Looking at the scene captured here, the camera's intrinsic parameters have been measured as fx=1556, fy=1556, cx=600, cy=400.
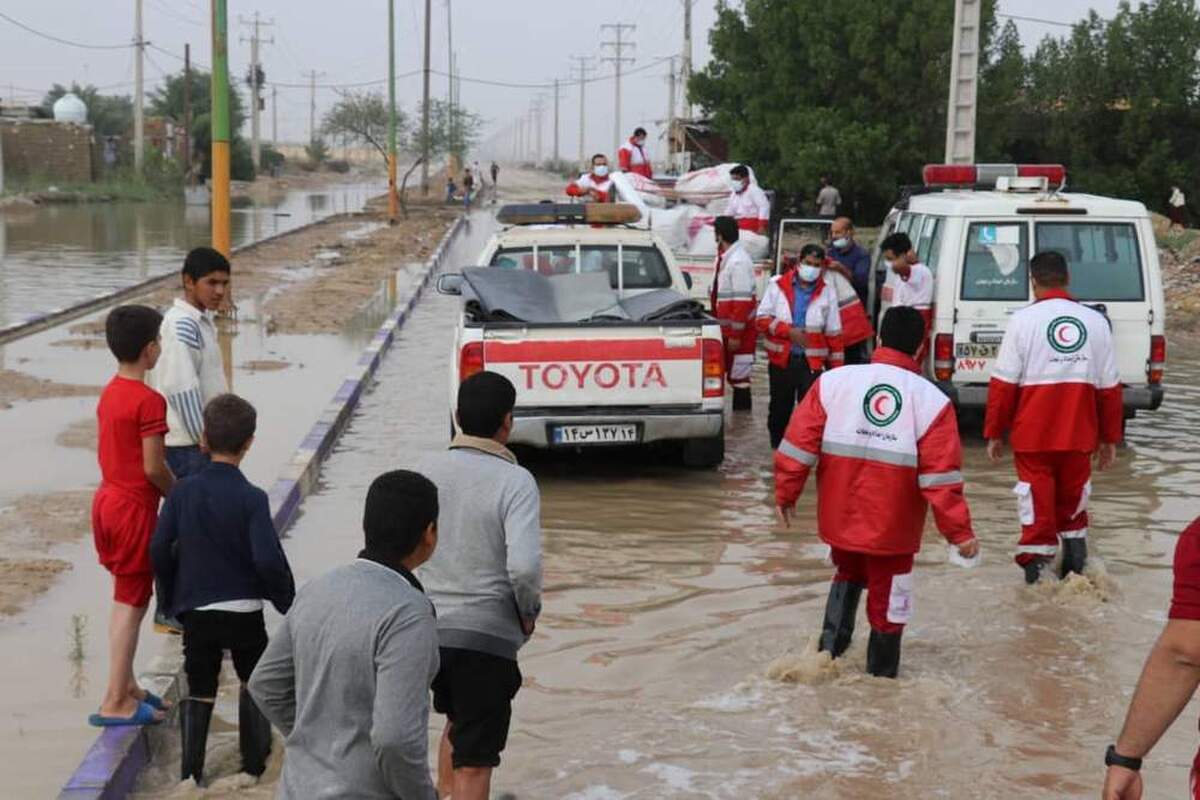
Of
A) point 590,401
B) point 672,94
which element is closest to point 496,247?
point 590,401

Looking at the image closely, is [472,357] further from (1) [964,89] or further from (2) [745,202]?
(1) [964,89]

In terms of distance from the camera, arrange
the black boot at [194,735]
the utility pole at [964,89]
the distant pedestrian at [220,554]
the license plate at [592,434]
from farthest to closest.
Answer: the utility pole at [964,89] → the license plate at [592,434] → the black boot at [194,735] → the distant pedestrian at [220,554]

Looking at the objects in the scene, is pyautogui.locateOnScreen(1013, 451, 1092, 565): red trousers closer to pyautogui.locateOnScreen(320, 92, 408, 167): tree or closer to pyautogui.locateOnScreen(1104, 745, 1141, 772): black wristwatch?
pyautogui.locateOnScreen(1104, 745, 1141, 772): black wristwatch

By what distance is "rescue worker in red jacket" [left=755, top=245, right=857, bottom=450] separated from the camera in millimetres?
11367

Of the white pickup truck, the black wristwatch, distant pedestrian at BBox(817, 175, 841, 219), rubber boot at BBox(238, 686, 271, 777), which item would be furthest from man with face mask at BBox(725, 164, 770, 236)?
the black wristwatch

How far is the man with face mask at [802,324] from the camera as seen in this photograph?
37.3ft

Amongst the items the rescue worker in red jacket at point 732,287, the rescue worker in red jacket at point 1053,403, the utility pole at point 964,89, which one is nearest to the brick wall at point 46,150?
the utility pole at point 964,89

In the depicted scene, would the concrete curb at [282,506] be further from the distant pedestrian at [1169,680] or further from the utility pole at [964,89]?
the utility pole at [964,89]

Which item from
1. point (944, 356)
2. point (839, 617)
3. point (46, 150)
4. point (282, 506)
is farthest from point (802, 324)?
point (46, 150)

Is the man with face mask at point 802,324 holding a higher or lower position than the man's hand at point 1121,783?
higher

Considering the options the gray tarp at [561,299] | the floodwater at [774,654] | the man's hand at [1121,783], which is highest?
the gray tarp at [561,299]

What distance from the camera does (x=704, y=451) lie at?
440 inches

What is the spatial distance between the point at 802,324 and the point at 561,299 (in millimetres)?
1776

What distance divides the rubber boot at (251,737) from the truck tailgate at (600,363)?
4.90 metres
